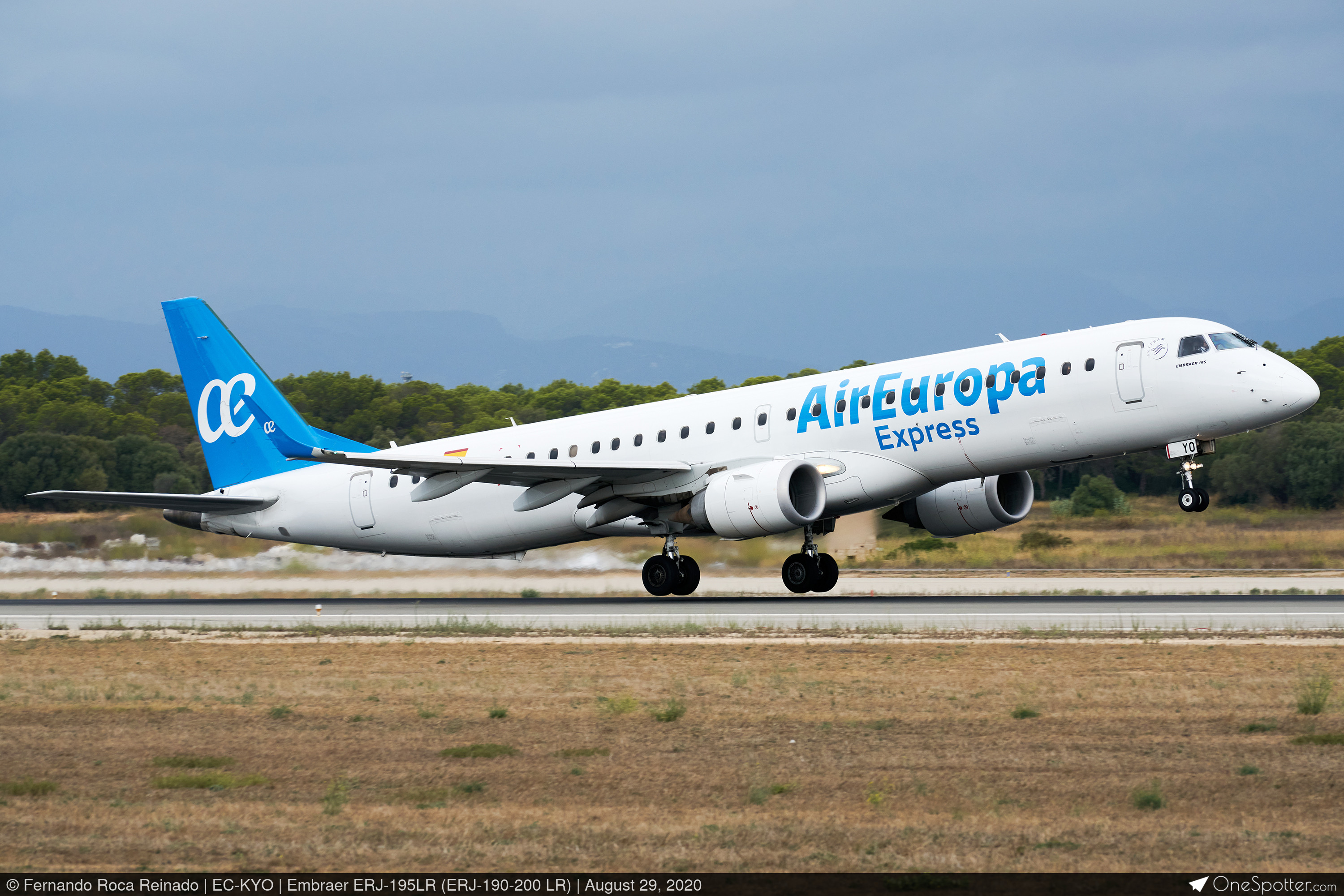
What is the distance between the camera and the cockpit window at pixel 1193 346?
24.0 m

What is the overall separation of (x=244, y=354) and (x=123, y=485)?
1179 inches

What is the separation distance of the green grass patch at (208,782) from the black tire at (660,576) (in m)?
18.1

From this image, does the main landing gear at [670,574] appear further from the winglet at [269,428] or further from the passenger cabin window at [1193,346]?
the passenger cabin window at [1193,346]

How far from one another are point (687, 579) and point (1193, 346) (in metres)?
11.1

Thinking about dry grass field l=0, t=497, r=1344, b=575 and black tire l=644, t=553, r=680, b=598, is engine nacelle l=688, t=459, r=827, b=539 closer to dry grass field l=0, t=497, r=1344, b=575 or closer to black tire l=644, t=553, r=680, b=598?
black tire l=644, t=553, r=680, b=598

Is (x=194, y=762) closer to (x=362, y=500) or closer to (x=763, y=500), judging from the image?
(x=763, y=500)

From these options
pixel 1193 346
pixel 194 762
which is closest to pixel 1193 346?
pixel 1193 346

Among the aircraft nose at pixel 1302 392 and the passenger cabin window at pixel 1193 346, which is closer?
the aircraft nose at pixel 1302 392

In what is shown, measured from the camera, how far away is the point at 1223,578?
3147 cm

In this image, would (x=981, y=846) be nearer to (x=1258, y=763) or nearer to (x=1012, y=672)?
(x=1258, y=763)

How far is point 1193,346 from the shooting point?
24.0 metres

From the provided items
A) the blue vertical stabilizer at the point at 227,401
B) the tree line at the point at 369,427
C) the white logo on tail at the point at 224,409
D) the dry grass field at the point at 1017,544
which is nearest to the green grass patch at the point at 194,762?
the dry grass field at the point at 1017,544

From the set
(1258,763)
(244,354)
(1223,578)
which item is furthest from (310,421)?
(1258,763)

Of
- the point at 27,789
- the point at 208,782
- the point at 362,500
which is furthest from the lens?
the point at 362,500
